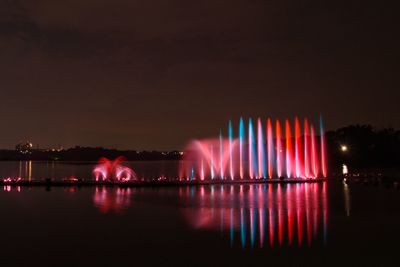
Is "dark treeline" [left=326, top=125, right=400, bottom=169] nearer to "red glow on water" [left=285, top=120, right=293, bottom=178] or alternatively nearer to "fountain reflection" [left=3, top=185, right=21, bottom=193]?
"red glow on water" [left=285, top=120, right=293, bottom=178]

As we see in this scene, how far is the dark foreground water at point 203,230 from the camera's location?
14117 mm

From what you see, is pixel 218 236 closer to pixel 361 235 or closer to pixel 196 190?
pixel 361 235

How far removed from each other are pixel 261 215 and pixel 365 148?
141ft

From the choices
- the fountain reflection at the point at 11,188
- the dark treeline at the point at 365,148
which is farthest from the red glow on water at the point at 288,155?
the fountain reflection at the point at 11,188

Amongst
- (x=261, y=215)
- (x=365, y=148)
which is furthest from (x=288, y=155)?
(x=261, y=215)

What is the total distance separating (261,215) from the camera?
22.2m

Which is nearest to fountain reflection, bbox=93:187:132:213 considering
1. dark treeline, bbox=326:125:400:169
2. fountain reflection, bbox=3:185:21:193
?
fountain reflection, bbox=3:185:21:193

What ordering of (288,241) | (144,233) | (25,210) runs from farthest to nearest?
1. (25,210)
2. (144,233)
3. (288,241)

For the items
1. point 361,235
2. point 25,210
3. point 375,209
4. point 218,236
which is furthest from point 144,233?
point 375,209

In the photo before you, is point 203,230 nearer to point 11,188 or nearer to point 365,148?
point 11,188

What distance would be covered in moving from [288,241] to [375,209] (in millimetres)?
9527

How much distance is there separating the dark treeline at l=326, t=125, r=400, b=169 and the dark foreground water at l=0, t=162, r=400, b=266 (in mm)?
27291

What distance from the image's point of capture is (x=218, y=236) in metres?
17.1

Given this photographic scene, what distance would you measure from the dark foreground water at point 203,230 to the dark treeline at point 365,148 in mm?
27291
